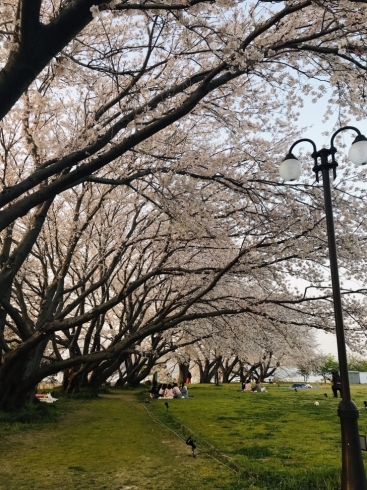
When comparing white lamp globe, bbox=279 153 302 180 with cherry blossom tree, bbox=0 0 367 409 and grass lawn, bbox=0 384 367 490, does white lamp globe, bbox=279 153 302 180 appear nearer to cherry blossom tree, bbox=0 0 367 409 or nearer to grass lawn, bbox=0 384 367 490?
cherry blossom tree, bbox=0 0 367 409

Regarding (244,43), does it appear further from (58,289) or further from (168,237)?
(58,289)

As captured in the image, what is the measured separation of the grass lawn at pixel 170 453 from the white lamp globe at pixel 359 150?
388cm

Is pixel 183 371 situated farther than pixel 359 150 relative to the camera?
Yes

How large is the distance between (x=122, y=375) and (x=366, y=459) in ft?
93.2

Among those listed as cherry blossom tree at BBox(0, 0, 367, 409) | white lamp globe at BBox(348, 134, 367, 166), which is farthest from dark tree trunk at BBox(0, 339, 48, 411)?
white lamp globe at BBox(348, 134, 367, 166)

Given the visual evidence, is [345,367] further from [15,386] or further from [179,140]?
[15,386]

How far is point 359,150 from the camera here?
196 inches

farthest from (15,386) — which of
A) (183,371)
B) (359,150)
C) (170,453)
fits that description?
(183,371)

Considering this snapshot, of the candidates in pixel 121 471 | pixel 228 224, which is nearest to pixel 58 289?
pixel 228 224

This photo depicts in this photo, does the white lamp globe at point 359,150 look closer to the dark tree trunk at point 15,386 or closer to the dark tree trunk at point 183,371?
the dark tree trunk at point 15,386

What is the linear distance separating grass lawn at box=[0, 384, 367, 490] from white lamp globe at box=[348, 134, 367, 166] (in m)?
3.88

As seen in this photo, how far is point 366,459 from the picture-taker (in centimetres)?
626

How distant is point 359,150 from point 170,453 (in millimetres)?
5691

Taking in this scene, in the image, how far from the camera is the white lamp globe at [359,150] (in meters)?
4.96
